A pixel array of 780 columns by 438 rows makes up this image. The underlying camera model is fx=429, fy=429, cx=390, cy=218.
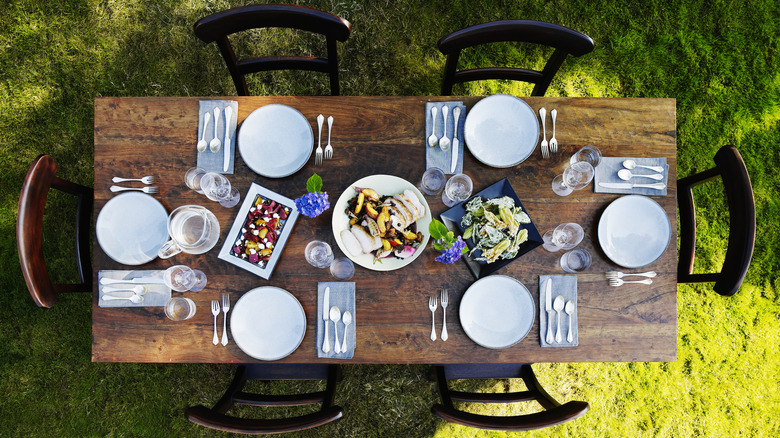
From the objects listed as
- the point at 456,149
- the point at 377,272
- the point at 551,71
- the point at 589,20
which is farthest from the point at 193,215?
the point at 589,20

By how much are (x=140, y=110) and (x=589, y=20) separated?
249 cm

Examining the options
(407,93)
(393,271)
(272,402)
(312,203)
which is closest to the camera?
(312,203)

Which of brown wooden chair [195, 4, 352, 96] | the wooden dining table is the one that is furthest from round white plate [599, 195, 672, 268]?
brown wooden chair [195, 4, 352, 96]

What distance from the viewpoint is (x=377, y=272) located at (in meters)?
1.57

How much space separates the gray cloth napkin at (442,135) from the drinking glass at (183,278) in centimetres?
92

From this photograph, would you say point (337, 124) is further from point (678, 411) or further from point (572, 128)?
point (678, 411)

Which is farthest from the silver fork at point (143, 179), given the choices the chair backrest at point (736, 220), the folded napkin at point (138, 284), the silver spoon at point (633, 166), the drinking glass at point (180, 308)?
the chair backrest at point (736, 220)

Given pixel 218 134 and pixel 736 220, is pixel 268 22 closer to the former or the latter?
pixel 218 134

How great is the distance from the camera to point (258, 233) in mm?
1533

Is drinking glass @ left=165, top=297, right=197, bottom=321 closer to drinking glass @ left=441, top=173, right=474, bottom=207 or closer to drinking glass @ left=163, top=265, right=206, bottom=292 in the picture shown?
drinking glass @ left=163, top=265, right=206, bottom=292

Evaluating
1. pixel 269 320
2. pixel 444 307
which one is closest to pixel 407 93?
pixel 444 307

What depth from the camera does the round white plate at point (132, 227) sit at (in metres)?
1.54

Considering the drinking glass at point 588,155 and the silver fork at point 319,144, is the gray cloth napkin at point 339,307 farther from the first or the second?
the drinking glass at point 588,155

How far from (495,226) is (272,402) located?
1.11m
